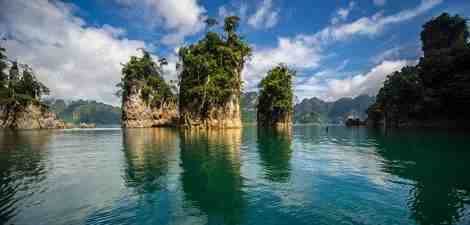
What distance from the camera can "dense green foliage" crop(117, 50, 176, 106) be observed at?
101 metres

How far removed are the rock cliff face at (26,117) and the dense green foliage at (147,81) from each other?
94.5 ft

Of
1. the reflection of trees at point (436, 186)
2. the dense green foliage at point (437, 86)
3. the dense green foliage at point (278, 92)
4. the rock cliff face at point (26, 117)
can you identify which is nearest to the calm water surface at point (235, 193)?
the reflection of trees at point (436, 186)

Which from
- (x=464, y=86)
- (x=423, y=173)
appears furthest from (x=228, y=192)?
(x=464, y=86)

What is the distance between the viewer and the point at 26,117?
88.5 m

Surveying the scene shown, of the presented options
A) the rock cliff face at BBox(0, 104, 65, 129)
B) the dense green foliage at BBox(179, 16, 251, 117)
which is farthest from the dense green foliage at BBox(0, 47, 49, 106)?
the dense green foliage at BBox(179, 16, 251, 117)

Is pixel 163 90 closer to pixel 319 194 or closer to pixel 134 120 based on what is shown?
pixel 134 120

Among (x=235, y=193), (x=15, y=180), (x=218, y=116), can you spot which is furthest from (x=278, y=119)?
(x=15, y=180)

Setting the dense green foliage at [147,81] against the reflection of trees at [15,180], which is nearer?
the reflection of trees at [15,180]

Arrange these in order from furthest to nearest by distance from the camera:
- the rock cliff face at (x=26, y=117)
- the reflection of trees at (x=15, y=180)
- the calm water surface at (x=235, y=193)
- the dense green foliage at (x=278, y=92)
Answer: the dense green foliage at (x=278, y=92), the rock cliff face at (x=26, y=117), the reflection of trees at (x=15, y=180), the calm water surface at (x=235, y=193)

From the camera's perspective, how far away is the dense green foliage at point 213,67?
65.9 metres

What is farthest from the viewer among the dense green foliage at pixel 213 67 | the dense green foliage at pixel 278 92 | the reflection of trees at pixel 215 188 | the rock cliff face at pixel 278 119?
the rock cliff face at pixel 278 119

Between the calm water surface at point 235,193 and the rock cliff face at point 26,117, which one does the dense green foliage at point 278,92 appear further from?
the rock cliff face at point 26,117

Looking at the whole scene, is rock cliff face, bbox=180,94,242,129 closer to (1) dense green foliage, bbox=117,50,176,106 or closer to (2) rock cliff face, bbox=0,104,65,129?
(1) dense green foliage, bbox=117,50,176,106

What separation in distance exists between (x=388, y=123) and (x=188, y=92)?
8823 cm
